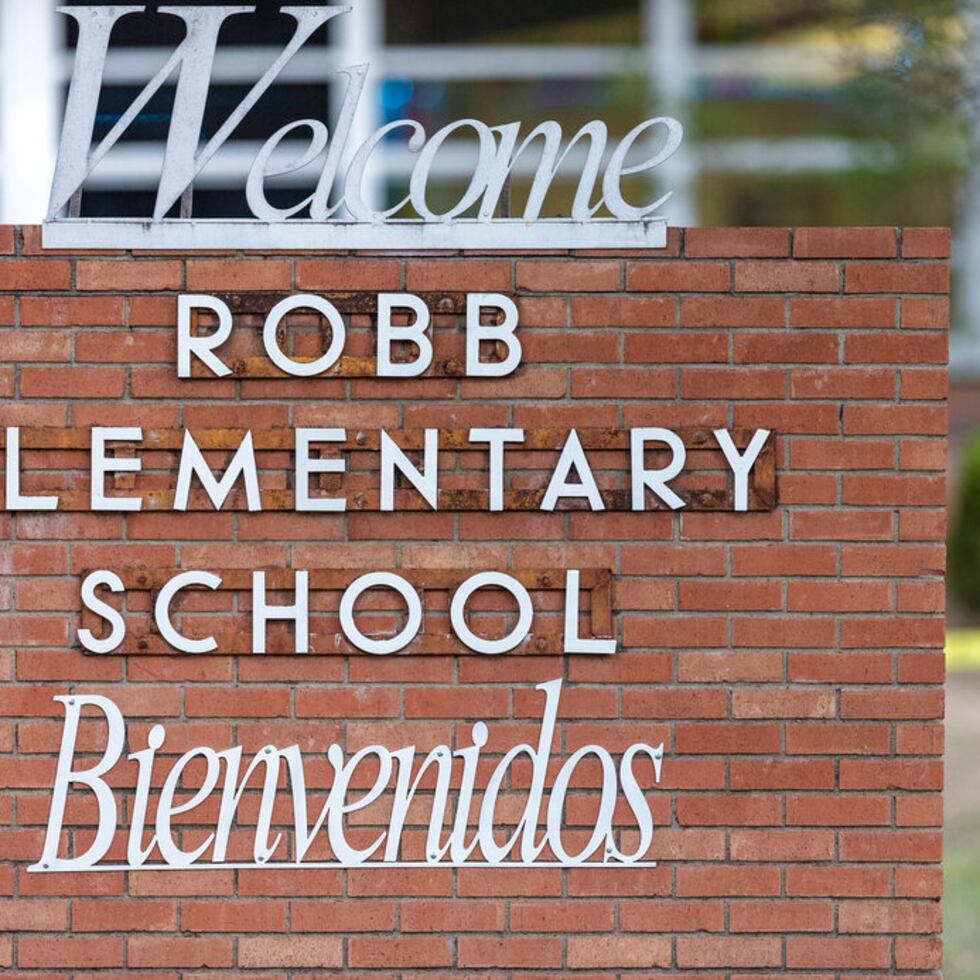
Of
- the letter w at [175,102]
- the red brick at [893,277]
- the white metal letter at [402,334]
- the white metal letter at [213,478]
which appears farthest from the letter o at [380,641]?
the red brick at [893,277]

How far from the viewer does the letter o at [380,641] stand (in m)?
3.07

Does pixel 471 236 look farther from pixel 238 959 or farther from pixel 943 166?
pixel 943 166

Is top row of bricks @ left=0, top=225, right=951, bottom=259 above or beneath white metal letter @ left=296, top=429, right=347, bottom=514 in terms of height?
above

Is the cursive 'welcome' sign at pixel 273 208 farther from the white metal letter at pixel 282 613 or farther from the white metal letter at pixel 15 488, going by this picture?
the white metal letter at pixel 282 613

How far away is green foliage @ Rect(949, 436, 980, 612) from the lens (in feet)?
31.6

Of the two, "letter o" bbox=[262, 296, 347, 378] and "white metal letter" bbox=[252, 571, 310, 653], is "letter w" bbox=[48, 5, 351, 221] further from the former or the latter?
"white metal letter" bbox=[252, 571, 310, 653]

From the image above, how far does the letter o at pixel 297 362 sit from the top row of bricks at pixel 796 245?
0.52 metres

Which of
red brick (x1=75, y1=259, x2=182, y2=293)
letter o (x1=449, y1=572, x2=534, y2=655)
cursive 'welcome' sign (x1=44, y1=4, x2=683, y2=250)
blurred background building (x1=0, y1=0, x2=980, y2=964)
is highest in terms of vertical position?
blurred background building (x1=0, y1=0, x2=980, y2=964)

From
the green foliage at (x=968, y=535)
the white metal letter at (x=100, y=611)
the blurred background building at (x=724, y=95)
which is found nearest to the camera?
the white metal letter at (x=100, y=611)

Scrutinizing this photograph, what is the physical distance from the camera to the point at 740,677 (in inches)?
122

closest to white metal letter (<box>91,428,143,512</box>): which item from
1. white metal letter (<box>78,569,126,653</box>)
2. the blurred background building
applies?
white metal letter (<box>78,569,126,653</box>)

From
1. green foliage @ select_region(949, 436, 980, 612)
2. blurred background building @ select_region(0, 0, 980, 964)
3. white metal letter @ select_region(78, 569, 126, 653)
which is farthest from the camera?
green foliage @ select_region(949, 436, 980, 612)

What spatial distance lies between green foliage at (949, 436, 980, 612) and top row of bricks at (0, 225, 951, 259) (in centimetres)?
689

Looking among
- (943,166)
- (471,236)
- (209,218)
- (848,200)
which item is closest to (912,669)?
(471,236)
